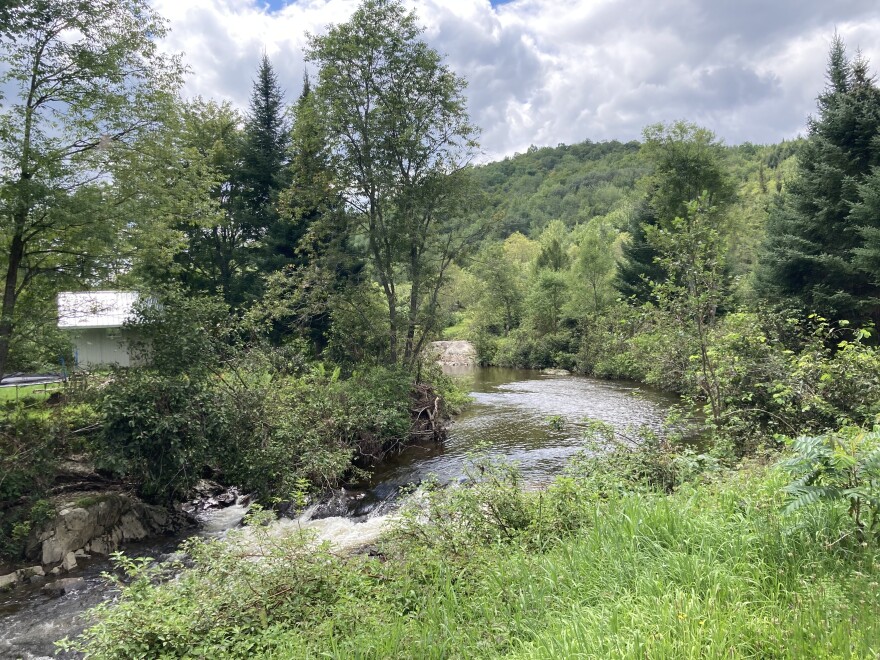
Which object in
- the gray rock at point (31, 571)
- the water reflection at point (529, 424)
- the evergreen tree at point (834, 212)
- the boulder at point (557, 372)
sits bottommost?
the boulder at point (557, 372)

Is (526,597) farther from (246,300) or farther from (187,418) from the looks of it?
(246,300)

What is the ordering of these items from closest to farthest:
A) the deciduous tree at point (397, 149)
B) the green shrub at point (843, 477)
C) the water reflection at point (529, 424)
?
the green shrub at point (843, 477) → the water reflection at point (529, 424) → the deciduous tree at point (397, 149)

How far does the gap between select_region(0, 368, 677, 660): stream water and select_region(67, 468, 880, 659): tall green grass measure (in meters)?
1.47

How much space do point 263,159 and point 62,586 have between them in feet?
72.1

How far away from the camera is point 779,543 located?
12.1ft

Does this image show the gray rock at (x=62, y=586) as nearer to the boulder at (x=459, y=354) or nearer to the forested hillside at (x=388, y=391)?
the forested hillside at (x=388, y=391)

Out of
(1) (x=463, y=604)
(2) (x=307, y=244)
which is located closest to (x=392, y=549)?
(1) (x=463, y=604)

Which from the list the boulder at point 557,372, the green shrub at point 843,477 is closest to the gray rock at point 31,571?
the green shrub at point 843,477

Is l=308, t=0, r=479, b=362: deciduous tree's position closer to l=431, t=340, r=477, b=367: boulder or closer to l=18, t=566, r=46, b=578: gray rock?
l=18, t=566, r=46, b=578: gray rock

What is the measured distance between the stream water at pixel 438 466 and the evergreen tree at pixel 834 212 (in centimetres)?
718

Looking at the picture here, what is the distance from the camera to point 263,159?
81.5 ft

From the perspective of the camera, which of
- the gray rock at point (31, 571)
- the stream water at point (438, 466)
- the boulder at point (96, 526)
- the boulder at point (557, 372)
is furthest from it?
the boulder at point (557, 372)

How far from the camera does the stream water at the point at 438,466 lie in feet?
21.6

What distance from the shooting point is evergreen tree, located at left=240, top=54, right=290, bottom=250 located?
24.8 m
